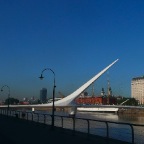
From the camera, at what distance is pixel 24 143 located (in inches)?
580

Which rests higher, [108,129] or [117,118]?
[108,129]

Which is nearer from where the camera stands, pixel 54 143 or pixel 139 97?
pixel 54 143

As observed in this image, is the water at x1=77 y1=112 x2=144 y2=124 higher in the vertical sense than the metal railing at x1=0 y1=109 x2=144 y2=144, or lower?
lower

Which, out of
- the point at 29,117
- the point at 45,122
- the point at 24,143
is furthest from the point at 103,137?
the point at 29,117

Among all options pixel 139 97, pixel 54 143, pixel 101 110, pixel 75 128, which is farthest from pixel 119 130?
pixel 139 97

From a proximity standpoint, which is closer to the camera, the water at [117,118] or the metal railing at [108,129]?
the metal railing at [108,129]

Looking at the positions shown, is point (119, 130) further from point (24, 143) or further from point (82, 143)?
point (24, 143)

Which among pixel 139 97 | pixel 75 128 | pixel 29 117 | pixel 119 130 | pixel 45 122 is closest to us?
pixel 119 130

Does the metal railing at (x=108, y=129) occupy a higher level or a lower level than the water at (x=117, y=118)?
higher

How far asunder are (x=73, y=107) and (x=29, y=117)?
223 feet

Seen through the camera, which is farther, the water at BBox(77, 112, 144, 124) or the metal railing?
the water at BBox(77, 112, 144, 124)

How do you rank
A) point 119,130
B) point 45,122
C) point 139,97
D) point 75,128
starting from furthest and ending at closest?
point 139,97, point 45,122, point 75,128, point 119,130

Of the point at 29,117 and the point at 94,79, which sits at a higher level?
the point at 94,79

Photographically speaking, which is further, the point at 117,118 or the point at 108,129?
the point at 117,118
